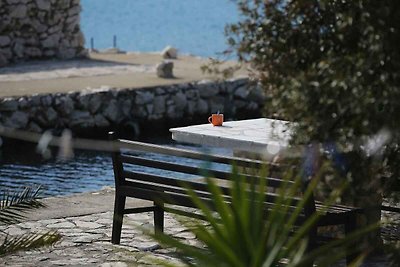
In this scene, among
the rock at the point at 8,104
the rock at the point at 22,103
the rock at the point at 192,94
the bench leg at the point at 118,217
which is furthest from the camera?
the rock at the point at 192,94

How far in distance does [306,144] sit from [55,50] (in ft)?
58.0

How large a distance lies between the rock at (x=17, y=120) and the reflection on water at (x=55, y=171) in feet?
1.95

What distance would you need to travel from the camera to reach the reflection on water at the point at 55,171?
12906 mm

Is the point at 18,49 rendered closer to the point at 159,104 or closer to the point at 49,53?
the point at 49,53

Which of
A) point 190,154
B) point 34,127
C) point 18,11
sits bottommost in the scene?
point 34,127

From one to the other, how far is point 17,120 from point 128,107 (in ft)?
6.90

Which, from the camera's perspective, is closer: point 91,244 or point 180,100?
point 91,244

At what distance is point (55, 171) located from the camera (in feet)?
46.6

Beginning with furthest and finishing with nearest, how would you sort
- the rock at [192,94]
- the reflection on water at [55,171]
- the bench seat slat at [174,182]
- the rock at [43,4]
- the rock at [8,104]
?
the rock at [43,4], the rock at [192,94], the rock at [8,104], the reflection on water at [55,171], the bench seat slat at [174,182]

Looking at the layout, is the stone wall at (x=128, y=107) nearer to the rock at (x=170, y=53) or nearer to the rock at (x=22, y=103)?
the rock at (x=22, y=103)

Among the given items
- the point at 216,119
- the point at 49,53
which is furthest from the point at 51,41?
the point at 216,119

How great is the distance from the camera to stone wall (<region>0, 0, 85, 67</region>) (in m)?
21.2

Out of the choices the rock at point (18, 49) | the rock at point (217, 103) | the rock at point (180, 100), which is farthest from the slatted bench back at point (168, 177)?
the rock at point (18, 49)

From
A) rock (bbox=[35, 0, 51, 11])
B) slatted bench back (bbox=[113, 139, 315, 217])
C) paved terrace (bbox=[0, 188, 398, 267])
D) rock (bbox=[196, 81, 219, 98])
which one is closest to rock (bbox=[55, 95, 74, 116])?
rock (bbox=[196, 81, 219, 98])
